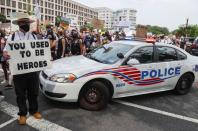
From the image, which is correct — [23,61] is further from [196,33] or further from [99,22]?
[196,33]

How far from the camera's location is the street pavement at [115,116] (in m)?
4.65

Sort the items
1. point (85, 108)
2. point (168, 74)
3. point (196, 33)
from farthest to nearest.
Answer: point (196, 33), point (168, 74), point (85, 108)

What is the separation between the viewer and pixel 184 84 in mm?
7098

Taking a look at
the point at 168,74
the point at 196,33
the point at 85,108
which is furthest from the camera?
the point at 196,33

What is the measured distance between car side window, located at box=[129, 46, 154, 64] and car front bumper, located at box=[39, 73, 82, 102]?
163 cm

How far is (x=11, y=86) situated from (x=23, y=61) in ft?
8.47

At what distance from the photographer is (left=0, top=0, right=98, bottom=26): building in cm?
9694

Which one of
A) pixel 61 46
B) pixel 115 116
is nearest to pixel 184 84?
pixel 115 116

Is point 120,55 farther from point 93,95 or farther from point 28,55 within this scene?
point 28,55

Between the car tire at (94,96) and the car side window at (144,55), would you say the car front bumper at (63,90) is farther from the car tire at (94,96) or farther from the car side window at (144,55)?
the car side window at (144,55)

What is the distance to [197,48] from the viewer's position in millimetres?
17578

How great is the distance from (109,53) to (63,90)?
1705mm

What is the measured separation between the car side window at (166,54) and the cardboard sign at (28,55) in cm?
304

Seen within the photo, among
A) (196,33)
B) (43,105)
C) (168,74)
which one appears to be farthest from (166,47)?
(196,33)
